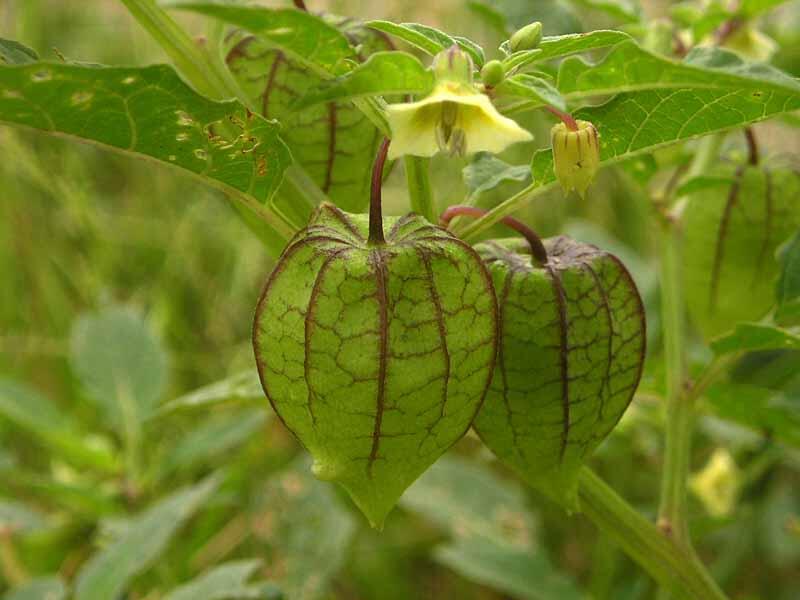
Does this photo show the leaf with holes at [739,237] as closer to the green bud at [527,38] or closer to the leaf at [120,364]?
the green bud at [527,38]

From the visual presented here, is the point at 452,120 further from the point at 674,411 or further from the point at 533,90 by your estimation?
the point at 674,411

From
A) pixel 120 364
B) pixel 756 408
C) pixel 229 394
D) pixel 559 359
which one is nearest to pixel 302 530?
pixel 120 364

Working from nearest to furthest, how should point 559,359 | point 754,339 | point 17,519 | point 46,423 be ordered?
point 559,359
point 754,339
point 17,519
point 46,423

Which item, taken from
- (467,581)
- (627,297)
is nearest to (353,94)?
(627,297)

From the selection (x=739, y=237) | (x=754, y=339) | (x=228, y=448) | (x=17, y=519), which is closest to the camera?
(x=754, y=339)

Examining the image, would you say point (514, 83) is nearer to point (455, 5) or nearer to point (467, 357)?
point (467, 357)

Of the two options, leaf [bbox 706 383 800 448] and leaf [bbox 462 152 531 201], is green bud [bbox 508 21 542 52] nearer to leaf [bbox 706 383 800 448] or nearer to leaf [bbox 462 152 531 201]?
leaf [bbox 462 152 531 201]
